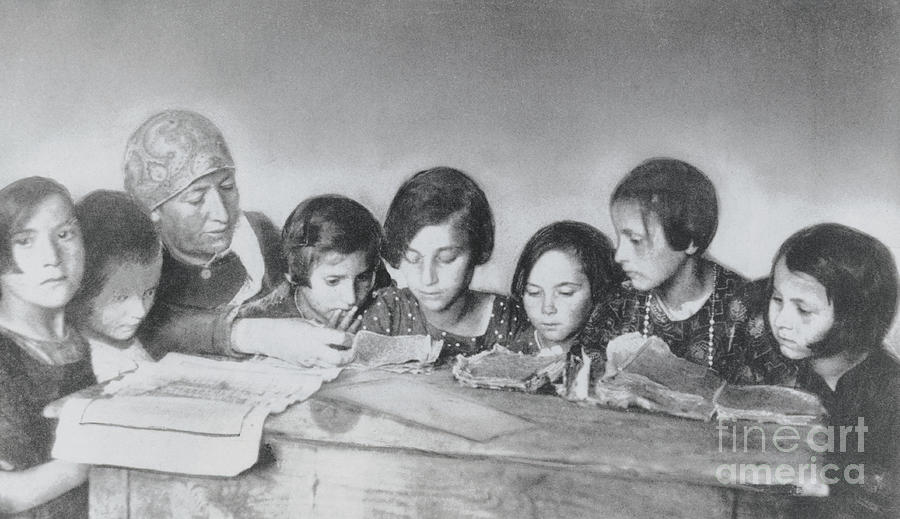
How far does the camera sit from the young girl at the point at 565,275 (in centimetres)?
254

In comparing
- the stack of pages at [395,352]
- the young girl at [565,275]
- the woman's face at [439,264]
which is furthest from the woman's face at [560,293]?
the stack of pages at [395,352]

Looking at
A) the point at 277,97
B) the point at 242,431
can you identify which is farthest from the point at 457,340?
the point at 277,97

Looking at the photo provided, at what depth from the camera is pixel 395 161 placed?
2.62m

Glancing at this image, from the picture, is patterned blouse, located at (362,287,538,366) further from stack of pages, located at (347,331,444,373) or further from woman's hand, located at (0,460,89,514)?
woman's hand, located at (0,460,89,514)

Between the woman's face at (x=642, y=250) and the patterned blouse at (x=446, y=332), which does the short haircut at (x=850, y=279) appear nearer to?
the woman's face at (x=642, y=250)

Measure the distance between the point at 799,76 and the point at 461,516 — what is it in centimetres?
165

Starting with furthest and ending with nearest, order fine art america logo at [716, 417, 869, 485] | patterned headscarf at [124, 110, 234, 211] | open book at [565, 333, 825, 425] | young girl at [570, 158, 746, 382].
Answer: patterned headscarf at [124, 110, 234, 211] < young girl at [570, 158, 746, 382] < open book at [565, 333, 825, 425] < fine art america logo at [716, 417, 869, 485]

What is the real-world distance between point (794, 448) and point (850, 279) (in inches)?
20.8

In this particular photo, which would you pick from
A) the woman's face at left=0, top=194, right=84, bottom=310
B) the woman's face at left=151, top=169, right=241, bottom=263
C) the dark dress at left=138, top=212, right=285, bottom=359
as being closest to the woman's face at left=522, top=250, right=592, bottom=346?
the dark dress at left=138, top=212, right=285, bottom=359

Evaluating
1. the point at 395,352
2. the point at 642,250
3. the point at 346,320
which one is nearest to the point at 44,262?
the point at 346,320

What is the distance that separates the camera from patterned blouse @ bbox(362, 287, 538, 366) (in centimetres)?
260

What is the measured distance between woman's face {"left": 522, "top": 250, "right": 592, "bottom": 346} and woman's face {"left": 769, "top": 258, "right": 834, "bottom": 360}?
56cm

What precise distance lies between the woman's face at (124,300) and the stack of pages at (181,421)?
190 millimetres

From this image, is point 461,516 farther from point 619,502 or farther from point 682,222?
point 682,222
